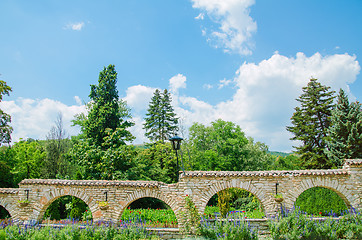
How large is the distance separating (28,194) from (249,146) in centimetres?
2204

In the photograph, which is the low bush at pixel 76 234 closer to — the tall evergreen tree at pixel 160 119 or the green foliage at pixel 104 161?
the green foliage at pixel 104 161

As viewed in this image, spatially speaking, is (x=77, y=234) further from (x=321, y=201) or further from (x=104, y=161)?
(x=321, y=201)

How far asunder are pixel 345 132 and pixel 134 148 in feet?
51.6

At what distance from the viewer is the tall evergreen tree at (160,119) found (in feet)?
92.3

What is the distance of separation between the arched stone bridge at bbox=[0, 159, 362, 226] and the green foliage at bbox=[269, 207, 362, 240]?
1565 millimetres

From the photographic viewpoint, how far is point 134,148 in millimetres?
19547

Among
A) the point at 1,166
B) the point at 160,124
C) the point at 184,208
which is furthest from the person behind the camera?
the point at 160,124

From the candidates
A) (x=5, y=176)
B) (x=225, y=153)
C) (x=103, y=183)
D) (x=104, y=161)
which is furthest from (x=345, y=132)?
(x=5, y=176)

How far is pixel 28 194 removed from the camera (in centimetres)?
1088

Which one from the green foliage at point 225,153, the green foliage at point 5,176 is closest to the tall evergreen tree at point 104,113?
the green foliage at point 5,176

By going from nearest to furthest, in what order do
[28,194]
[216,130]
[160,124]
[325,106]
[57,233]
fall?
[57,233] < [28,194] < [325,106] < [216,130] < [160,124]

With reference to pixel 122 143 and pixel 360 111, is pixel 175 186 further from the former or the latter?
pixel 360 111

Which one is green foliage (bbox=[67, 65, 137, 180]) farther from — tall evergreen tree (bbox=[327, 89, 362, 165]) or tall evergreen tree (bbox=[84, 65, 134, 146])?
tall evergreen tree (bbox=[327, 89, 362, 165])

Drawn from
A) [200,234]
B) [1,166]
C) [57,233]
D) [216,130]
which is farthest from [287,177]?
[1,166]
